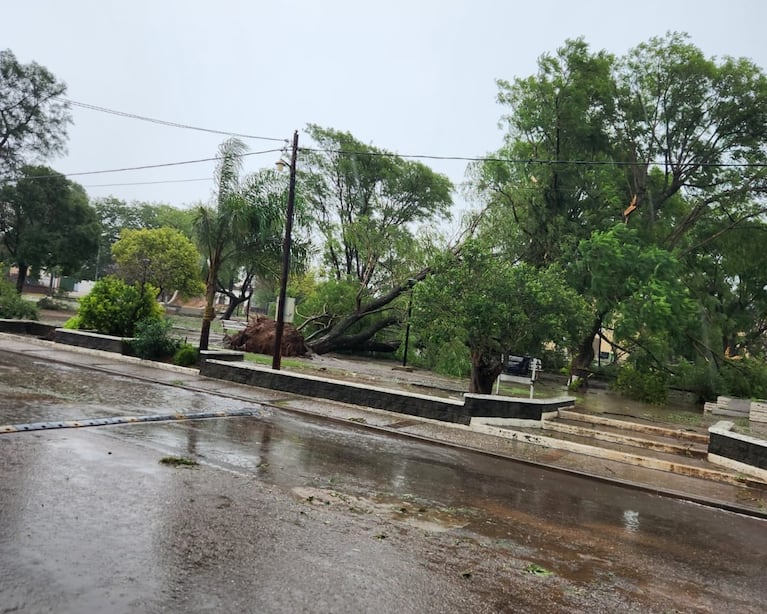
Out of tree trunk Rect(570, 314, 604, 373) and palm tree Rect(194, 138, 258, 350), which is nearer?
palm tree Rect(194, 138, 258, 350)

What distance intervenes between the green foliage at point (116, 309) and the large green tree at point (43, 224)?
81.7 ft

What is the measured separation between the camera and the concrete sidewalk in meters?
9.60

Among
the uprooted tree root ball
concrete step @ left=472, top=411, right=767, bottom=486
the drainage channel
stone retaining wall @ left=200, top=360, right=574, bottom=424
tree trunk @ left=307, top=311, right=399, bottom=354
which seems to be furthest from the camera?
tree trunk @ left=307, top=311, right=399, bottom=354

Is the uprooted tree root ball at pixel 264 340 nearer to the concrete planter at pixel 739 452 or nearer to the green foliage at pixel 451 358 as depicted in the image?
the green foliage at pixel 451 358

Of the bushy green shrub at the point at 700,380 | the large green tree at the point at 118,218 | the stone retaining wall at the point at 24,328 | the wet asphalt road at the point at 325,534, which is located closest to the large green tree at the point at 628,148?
the bushy green shrub at the point at 700,380

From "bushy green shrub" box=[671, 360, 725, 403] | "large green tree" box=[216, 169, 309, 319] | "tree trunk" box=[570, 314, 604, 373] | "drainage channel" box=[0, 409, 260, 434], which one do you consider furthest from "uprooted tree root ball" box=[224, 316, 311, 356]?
"bushy green shrub" box=[671, 360, 725, 403]

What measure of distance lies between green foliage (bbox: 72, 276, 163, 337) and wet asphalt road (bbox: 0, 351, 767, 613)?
10.9 meters

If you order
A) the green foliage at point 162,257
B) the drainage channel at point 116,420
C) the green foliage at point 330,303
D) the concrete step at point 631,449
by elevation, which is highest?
the green foliage at point 162,257

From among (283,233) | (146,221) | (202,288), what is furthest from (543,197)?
(146,221)

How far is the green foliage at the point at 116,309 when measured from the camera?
2055 cm

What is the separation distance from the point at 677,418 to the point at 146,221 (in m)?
69.4

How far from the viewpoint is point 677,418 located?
697 inches

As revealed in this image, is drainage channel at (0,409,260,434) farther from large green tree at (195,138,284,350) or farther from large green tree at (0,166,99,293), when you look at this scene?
large green tree at (0,166,99,293)

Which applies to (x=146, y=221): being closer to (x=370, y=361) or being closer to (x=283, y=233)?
(x=370, y=361)
